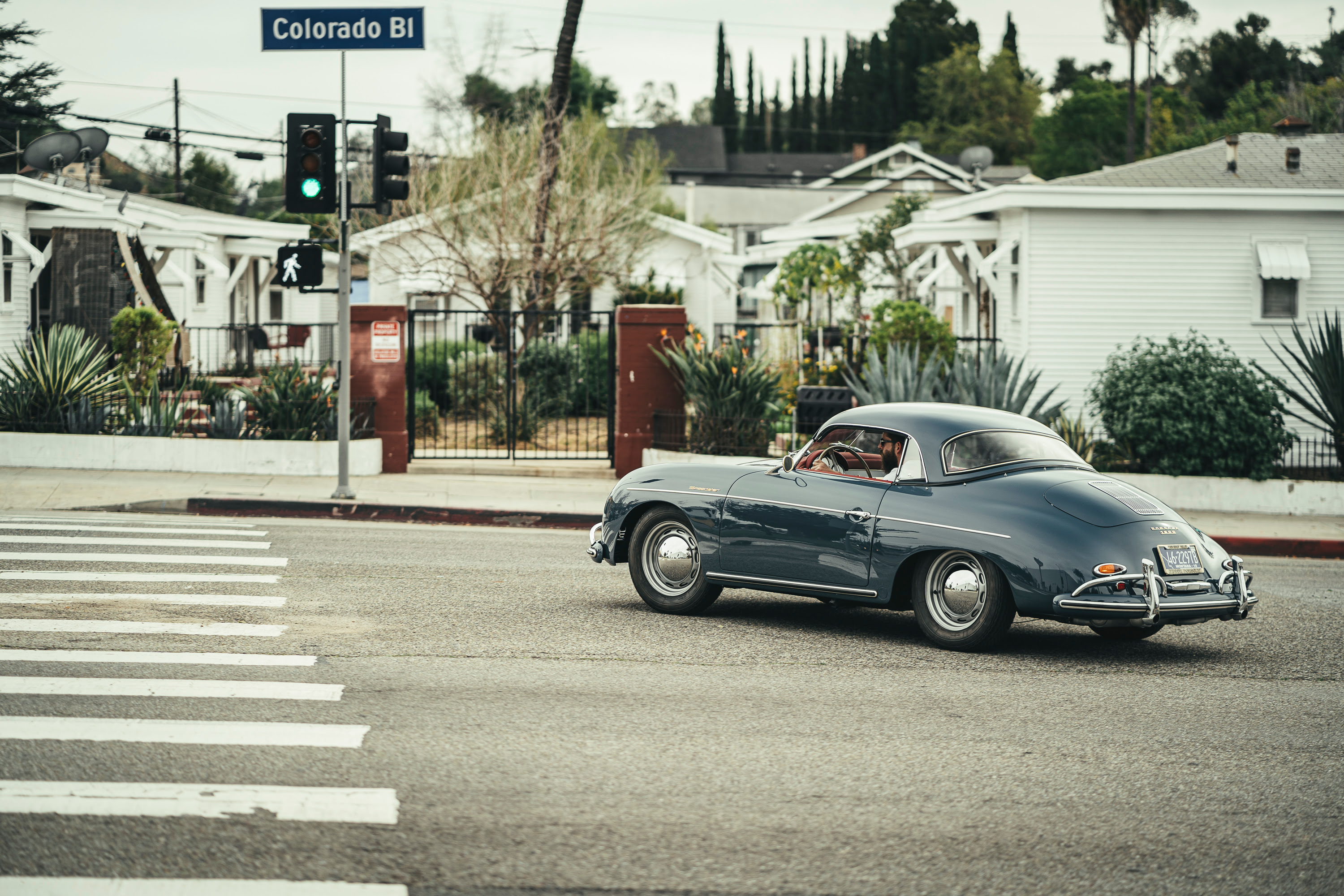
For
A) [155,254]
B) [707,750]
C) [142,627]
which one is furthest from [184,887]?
[155,254]

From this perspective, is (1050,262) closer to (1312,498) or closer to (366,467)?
(1312,498)

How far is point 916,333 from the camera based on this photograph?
68.9ft

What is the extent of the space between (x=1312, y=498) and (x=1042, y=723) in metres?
11.8

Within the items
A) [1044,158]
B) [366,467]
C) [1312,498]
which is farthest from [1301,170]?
[1044,158]

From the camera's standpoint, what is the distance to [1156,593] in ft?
25.9

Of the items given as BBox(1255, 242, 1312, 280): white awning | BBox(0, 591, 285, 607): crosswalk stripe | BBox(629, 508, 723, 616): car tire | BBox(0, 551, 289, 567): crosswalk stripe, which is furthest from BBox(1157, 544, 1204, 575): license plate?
BBox(1255, 242, 1312, 280): white awning

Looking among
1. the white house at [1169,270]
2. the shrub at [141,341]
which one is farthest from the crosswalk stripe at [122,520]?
the white house at [1169,270]

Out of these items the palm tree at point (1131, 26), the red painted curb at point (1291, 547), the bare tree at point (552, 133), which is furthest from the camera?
the palm tree at point (1131, 26)

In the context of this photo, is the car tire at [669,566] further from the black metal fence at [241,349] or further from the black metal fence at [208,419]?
the black metal fence at [241,349]

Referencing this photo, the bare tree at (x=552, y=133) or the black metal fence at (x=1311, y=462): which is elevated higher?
the bare tree at (x=552, y=133)

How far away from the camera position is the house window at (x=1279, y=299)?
21.6m

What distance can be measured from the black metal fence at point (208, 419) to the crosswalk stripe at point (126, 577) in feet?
25.8

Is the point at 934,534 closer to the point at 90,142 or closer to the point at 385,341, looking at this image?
the point at 385,341

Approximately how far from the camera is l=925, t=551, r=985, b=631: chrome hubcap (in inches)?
327
